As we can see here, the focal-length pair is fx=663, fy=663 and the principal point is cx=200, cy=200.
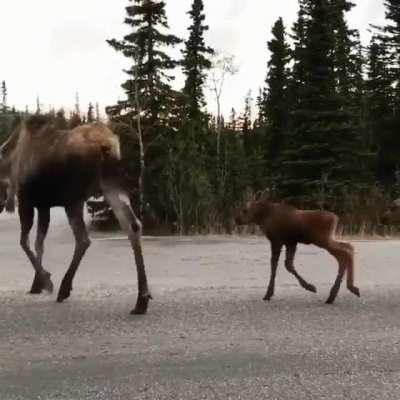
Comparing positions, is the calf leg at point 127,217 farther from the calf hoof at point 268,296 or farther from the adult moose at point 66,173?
the calf hoof at point 268,296

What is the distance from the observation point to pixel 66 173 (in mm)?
6148

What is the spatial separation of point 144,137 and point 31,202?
70.8 ft

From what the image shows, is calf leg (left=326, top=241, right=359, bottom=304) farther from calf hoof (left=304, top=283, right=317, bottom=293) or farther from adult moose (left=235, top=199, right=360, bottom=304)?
calf hoof (left=304, top=283, right=317, bottom=293)

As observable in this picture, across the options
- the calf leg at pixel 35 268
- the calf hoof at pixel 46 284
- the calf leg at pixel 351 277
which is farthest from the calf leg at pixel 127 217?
the calf leg at pixel 351 277

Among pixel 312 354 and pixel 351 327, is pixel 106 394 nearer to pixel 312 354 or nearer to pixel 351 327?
pixel 312 354

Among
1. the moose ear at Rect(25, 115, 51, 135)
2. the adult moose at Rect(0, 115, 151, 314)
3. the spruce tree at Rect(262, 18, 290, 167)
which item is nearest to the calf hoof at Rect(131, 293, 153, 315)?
the adult moose at Rect(0, 115, 151, 314)

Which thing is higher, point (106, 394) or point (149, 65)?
point (149, 65)

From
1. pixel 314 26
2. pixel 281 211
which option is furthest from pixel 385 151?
pixel 281 211

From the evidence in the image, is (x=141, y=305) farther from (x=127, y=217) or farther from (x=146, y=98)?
(x=146, y=98)

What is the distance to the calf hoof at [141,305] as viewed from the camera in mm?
5766

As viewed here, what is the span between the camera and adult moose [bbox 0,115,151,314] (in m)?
6.16

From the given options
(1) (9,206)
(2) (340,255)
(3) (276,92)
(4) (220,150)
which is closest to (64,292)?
(1) (9,206)

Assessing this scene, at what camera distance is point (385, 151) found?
46.5 m

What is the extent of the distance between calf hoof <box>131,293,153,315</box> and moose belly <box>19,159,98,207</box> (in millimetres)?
1140
